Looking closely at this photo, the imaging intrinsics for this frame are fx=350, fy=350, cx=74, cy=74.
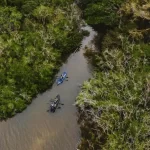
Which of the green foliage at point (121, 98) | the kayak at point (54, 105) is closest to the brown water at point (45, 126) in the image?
the kayak at point (54, 105)

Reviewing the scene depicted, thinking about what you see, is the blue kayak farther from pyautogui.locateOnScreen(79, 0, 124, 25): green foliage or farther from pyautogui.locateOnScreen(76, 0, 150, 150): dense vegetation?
pyautogui.locateOnScreen(79, 0, 124, 25): green foliage

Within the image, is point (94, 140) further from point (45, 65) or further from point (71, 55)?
point (71, 55)

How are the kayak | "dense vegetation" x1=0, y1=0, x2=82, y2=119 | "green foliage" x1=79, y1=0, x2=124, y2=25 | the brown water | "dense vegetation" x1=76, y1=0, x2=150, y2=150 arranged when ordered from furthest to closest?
"green foliage" x1=79, y1=0, x2=124, y2=25
"dense vegetation" x1=0, y1=0, x2=82, y2=119
the kayak
the brown water
"dense vegetation" x1=76, y1=0, x2=150, y2=150

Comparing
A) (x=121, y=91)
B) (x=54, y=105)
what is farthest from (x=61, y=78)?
(x=121, y=91)

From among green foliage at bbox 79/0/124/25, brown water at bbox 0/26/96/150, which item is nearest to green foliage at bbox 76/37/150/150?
brown water at bbox 0/26/96/150

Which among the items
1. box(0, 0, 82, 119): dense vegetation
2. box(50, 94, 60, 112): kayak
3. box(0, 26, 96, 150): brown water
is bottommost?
box(0, 26, 96, 150): brown water

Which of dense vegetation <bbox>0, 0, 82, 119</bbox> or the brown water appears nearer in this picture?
the brown water

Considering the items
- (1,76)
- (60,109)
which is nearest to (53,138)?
(60,109)
